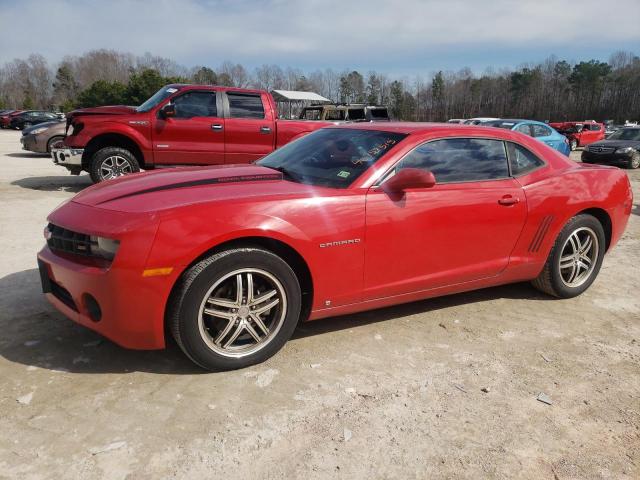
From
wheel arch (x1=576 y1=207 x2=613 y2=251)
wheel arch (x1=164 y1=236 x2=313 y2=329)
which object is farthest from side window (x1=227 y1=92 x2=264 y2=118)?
wheel arch (x1=164 y1=236 x2=313 y2=329)

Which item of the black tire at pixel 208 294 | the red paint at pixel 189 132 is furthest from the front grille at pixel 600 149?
the black tire at pixel 208 294

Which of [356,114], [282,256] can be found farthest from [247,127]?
[356,114]

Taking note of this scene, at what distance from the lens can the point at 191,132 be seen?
8.83 m

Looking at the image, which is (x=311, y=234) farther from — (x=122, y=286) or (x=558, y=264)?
(x=558, y=264)

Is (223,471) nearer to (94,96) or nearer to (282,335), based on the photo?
(282,335)

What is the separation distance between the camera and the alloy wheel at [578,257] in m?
4.29

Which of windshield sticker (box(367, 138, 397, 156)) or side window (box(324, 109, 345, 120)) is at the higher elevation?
windshield sticker (box(367, 138, 397, 156))

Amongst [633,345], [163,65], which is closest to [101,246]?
[633,345]

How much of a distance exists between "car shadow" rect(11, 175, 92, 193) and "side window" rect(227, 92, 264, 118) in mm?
3264

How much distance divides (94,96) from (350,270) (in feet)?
177

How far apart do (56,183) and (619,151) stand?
55.0 feet

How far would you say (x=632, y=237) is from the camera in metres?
6.71

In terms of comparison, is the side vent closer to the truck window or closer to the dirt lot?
the dirt lot

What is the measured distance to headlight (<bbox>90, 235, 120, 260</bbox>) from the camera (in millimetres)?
2654
